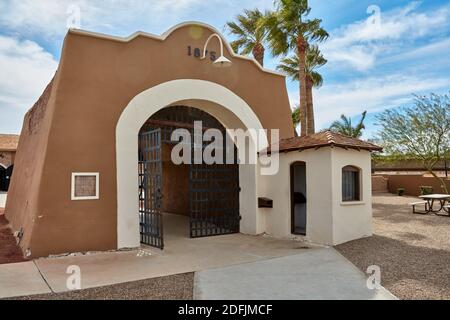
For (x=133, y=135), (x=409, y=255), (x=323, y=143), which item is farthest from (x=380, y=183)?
(x=133, y=135)

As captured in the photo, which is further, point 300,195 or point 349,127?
point 349,127

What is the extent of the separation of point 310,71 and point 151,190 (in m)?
15.6

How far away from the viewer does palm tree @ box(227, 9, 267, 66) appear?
18.5 m

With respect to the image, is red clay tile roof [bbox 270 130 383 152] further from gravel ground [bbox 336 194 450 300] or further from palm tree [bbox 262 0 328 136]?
palm tree [bbox 262 0 328 136]

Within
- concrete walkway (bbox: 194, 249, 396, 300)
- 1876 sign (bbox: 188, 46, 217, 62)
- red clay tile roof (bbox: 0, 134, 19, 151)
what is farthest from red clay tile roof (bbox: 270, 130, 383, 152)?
red clay tile roof (bbox: 0, 134, 19, 151)

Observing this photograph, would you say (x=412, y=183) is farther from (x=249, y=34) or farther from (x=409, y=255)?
(x=409, y=255)

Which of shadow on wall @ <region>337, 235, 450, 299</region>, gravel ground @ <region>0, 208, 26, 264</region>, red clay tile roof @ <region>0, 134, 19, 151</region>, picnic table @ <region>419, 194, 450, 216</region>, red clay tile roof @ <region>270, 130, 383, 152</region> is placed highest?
red clay tile roof @ <region>0, 134, 19, 151</region>

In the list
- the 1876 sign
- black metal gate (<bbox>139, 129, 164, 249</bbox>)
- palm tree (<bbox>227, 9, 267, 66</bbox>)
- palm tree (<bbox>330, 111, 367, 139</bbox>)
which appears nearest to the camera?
black metal gate (<bbox>139, 129, 164, 249</bbox>)

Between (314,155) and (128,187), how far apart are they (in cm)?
476

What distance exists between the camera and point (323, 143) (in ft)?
28.3

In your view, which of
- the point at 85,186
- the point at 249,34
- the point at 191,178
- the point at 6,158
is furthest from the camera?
the point at 6,158

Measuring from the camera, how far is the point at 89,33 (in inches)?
322

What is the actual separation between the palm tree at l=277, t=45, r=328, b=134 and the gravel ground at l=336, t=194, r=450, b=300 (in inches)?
365
